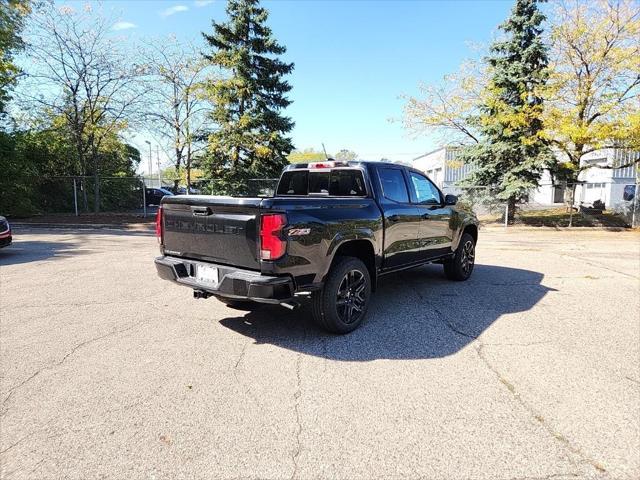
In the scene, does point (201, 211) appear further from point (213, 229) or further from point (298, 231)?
point (298, 231)

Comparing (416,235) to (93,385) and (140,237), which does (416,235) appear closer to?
(93,385)

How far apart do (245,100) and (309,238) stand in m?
17.6

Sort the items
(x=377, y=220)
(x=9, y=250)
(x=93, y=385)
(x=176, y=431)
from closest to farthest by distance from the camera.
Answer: (x=176, y=431) < (x=93, y=385) < (x=377, y=220) < (x=9, y=250)

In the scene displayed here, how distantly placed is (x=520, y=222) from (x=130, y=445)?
63.8 ft

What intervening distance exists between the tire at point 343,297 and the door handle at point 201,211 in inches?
54.0

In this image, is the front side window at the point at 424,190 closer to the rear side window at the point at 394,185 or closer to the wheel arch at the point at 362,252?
the rear side window at the point at 394,185

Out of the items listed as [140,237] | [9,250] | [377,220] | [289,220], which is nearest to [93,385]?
[289,220]

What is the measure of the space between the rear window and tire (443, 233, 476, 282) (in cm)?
260

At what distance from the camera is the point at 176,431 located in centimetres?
274

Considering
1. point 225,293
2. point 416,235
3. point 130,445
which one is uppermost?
point 416,235

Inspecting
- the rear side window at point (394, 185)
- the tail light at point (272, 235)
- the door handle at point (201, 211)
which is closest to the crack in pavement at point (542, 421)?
the tail light at point (272, 235)

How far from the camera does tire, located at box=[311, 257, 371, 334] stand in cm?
428

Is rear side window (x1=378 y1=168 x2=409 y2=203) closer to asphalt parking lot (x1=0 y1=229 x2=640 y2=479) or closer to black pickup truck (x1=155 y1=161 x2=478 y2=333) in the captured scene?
black pickup truck (x1=155 y1=161 x2=478 y2=333)

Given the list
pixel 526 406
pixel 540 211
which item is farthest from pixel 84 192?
pixel 526 406
